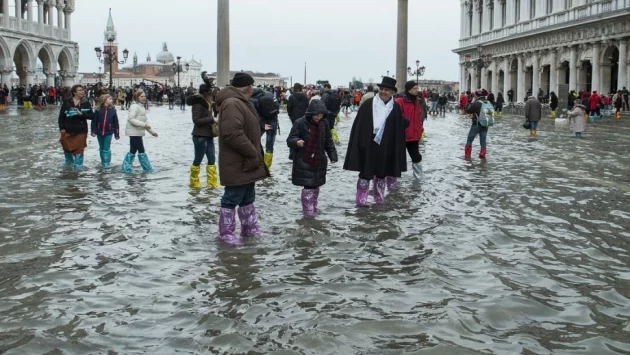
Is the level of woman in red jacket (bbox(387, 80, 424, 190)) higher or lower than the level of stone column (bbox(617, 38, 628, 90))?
lower

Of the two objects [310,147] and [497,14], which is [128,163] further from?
[497,14]

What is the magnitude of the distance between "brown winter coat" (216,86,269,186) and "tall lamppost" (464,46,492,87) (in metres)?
37.5

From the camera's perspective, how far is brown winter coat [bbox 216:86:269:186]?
6.28m

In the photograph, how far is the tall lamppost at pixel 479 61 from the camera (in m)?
43.1

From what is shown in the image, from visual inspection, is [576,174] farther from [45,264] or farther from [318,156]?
[45,264]

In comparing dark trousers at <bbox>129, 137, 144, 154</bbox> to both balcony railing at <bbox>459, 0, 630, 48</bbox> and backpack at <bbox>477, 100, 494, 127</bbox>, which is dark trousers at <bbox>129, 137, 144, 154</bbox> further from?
balcony railing at <bbox>459, 0, 630, 48</bbox>

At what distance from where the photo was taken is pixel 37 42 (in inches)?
1849

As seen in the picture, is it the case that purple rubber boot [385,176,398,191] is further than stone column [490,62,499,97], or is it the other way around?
stone column [490,62,499,97]

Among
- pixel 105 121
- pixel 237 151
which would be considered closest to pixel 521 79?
pixel 105 121

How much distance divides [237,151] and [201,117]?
3464 mm

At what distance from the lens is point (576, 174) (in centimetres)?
1182

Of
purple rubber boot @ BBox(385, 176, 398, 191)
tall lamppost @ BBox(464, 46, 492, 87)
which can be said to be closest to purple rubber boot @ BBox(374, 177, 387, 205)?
purple rubber boot @ BBox(385, 176, 398, 191)

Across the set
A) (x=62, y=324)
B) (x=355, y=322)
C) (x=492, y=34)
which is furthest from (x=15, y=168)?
Answer: (x=492, y=34)

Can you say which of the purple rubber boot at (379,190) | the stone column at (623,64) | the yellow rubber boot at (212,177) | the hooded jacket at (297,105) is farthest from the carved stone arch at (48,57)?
the purple rubber boot at (379,190)
